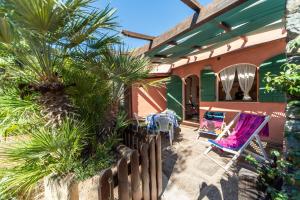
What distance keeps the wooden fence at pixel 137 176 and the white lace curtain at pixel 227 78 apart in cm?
491

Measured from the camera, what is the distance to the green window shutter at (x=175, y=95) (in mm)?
8555

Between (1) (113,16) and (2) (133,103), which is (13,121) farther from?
(2) (133,103)

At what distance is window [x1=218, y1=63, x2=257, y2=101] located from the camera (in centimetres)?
596

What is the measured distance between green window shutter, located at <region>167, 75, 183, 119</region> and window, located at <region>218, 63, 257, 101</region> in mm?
2135

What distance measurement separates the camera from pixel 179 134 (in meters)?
6.64

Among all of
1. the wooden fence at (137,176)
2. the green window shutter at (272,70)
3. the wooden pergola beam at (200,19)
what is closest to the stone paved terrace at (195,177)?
the wooden fence at (137,176)

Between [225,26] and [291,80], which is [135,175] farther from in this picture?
Answer: [225,26]

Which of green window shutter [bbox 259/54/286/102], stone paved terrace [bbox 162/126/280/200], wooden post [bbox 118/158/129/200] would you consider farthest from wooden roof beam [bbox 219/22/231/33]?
wooden post [bbox 118/158/129/200]

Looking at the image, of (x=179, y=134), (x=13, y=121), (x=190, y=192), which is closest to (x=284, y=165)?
(x=190, y=192)

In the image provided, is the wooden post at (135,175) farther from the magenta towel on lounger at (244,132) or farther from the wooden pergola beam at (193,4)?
the wooden pergola beam at (193,4)

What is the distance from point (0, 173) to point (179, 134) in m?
Result: 5.53

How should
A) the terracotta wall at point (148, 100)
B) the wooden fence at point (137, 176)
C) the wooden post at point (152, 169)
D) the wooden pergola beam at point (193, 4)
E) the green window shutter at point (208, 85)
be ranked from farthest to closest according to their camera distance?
the terracotta wall at point (148, 100)
the green window shutter at point (208, 85)
the wooden pergola beam at point (193, 4)
the wooden post at point (152, 169)
the wooden fence at point (137, 176)

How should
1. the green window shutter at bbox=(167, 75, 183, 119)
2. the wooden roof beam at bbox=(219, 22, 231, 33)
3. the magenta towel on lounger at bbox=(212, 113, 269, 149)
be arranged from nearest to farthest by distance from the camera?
the wooden roof beam at bbox=(219, 22, 231, 33), the magenta towel on lounger at bbox=(212, 113, 269, 149), the green window shutter at bbox=(167, 75, 183, 119)

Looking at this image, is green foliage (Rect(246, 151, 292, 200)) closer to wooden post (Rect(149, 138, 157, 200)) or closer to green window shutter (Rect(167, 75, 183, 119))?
wooden post (Rect(149, 138, 157, 200))
